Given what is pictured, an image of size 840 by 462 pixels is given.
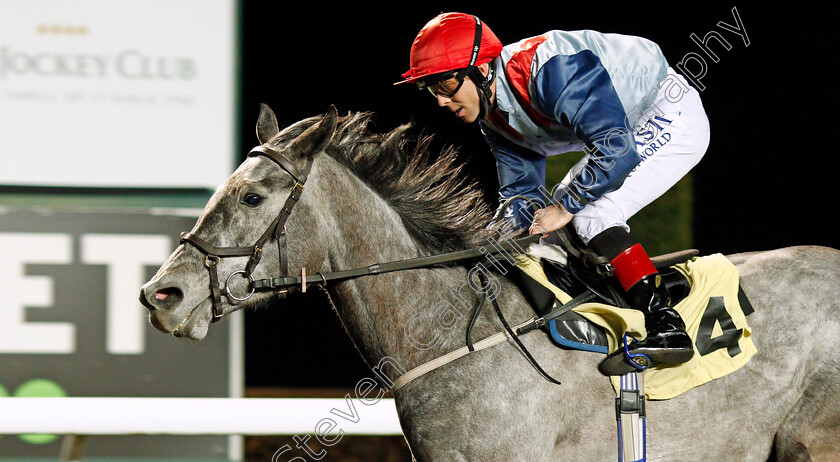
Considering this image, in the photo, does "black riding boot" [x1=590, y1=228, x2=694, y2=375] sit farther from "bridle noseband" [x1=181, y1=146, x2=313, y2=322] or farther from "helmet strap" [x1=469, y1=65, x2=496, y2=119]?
"bridle noseband" [x1=181, y1=146, x2=313, y2=322]

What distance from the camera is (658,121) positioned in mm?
2609

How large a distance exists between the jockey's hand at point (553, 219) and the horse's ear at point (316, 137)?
2.20 feet

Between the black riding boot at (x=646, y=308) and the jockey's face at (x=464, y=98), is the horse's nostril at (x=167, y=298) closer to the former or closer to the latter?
the jockey's face at (x=464, y=98)

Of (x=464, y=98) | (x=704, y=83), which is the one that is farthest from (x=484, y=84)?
(x=704, y=83)

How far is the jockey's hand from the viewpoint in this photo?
7.72ft

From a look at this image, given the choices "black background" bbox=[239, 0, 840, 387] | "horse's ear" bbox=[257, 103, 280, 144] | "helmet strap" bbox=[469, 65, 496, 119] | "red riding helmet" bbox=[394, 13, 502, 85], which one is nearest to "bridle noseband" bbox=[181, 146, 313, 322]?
"horse's ear" bbox=[257, 103, 280, 144]

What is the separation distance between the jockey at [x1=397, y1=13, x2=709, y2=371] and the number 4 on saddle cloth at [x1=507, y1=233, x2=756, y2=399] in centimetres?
8

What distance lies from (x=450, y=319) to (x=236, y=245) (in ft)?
2.14

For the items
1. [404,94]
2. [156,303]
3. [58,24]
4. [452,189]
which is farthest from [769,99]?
[156,303]

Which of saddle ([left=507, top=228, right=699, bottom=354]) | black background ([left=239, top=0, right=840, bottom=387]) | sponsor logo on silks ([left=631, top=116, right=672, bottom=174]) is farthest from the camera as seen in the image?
black background ([left=239, top=0, right=840, bottom=387])

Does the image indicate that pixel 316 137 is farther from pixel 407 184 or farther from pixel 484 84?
pixel 484 84

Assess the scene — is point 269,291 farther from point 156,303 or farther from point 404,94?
point 404,94

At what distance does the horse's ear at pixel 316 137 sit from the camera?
220cm

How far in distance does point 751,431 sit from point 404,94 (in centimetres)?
441
